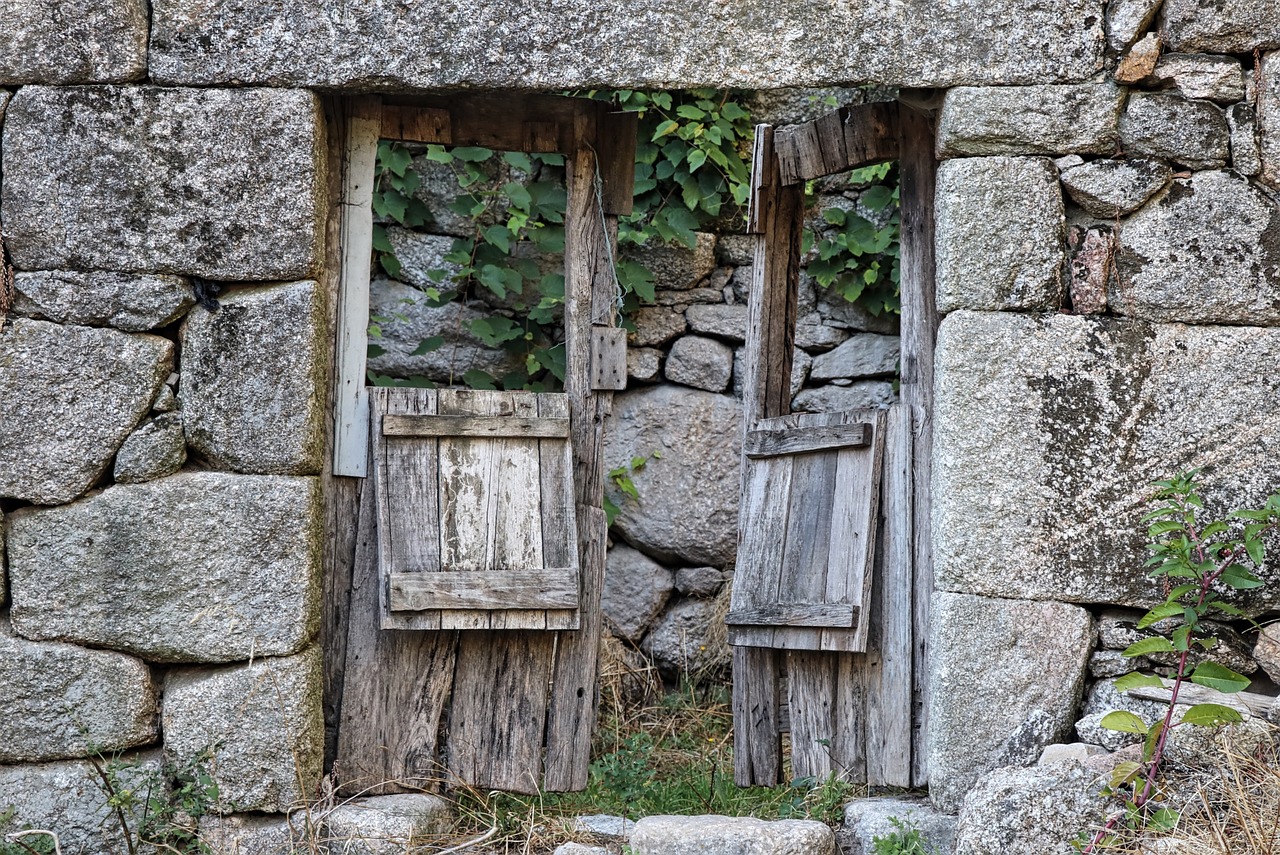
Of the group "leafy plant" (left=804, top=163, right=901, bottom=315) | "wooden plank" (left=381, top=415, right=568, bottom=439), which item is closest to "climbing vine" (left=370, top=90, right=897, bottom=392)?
"leafy plant" (left=804, top=163, right=901, bottom=315)

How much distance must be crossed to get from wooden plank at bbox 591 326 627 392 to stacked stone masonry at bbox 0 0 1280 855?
2.86 ft

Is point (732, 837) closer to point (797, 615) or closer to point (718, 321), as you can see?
point (797, 615)

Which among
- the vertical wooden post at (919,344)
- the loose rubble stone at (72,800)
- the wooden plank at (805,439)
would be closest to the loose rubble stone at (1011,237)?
the vertical wooden post at (919,344)

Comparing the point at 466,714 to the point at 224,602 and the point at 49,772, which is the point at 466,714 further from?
the point at 49,772

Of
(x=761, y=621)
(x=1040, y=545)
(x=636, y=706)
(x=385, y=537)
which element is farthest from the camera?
(x=636, y=706)

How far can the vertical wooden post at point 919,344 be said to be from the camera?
3570 mm

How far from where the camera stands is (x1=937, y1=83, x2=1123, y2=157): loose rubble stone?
3188 millimetres

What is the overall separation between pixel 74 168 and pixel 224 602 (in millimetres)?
1205

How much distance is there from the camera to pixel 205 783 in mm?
3146

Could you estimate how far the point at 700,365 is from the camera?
540cm

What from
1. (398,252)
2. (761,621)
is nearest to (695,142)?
(398,252)

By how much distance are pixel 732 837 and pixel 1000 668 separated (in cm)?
81

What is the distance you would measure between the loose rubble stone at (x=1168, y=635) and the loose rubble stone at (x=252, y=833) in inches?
84.5

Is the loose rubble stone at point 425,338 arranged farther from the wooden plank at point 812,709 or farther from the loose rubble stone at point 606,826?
the loose rubble stone at point 606,826
